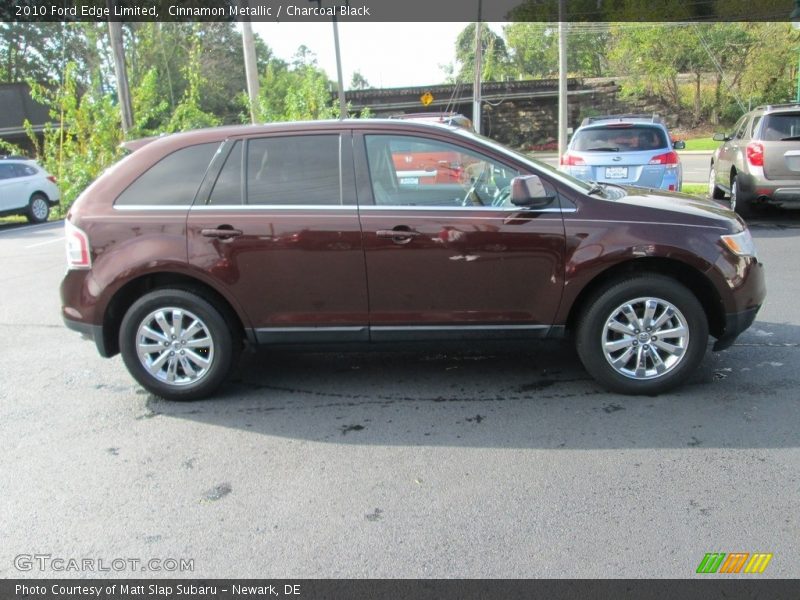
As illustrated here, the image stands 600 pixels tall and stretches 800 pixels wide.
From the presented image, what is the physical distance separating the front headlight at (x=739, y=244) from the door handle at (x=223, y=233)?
3.06 metres

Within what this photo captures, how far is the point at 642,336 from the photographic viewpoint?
4.30 meters

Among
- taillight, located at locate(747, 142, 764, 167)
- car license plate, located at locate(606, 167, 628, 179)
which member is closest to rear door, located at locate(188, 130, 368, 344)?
car license plate, located at locate(606, 167, 628, 179)

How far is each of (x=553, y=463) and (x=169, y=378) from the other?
8.33 feet

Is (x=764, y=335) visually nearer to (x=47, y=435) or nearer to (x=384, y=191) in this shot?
(x=384, y=191)

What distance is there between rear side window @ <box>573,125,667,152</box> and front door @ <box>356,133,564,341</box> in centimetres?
632

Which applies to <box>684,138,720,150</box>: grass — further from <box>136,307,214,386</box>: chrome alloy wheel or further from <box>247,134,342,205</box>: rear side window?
<box>136,307,214,386</box>: chrome alloy wheel

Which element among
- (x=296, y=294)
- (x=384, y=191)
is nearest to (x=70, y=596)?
(x=296, y=294)

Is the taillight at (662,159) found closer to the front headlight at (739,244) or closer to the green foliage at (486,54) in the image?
the front headlight at (739,244)

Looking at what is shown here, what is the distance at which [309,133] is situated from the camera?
4.41 m

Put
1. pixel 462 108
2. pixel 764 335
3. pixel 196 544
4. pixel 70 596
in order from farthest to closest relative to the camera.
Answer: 1. pixel 462 108
2. pixel 764 335
3. pixel 196 544
4. pixel 70 596

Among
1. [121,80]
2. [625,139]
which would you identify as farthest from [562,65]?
[625,139]

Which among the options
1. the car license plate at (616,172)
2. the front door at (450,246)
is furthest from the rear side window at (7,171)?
the front door at (450,246)

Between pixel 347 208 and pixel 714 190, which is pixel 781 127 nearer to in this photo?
pixel 714 190

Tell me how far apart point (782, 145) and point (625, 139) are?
239 cm
